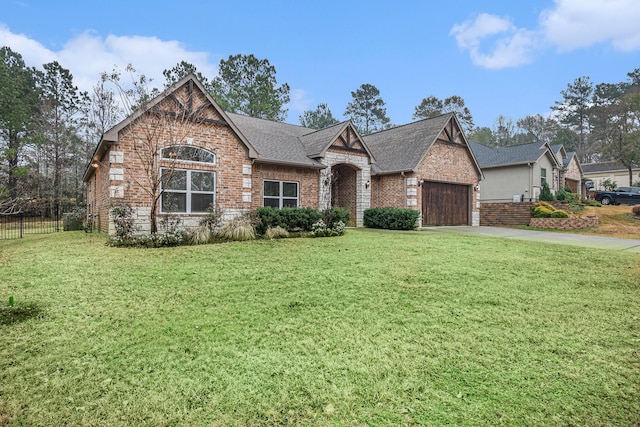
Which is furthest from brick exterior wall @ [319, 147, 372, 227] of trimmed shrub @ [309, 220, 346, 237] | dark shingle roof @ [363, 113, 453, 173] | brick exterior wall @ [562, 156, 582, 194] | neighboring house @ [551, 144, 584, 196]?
brick exterior wall @ [562, 156, 582, 194]

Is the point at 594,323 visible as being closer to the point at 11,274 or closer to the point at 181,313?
the point at 181,313

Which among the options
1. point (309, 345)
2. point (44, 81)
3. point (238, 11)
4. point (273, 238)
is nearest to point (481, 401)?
point (309, 345)

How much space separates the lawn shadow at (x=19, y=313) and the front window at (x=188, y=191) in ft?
24.3

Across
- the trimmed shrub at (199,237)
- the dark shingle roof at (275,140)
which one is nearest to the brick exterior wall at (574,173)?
the dark shingle roof at (275,140)

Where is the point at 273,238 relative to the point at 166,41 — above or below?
below

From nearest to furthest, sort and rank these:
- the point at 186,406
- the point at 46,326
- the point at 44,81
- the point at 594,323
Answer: the point at 186,406 < the point at 46,326 < the point at 594,323 < the point at 44,81

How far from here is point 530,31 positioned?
17.8 m

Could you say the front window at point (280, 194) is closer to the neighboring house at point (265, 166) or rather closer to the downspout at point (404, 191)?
the neighboring house at point (265, 166)

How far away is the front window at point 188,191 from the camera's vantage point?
1186cm

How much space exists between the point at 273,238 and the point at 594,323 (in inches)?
348

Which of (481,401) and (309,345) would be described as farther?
(309,345)

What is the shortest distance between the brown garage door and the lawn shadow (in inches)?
684

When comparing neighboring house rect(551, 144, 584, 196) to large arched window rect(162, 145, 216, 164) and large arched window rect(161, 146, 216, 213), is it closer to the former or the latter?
large arched window rect(162, 145, 216, 164)

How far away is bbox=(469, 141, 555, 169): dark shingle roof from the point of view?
24.8 meters
